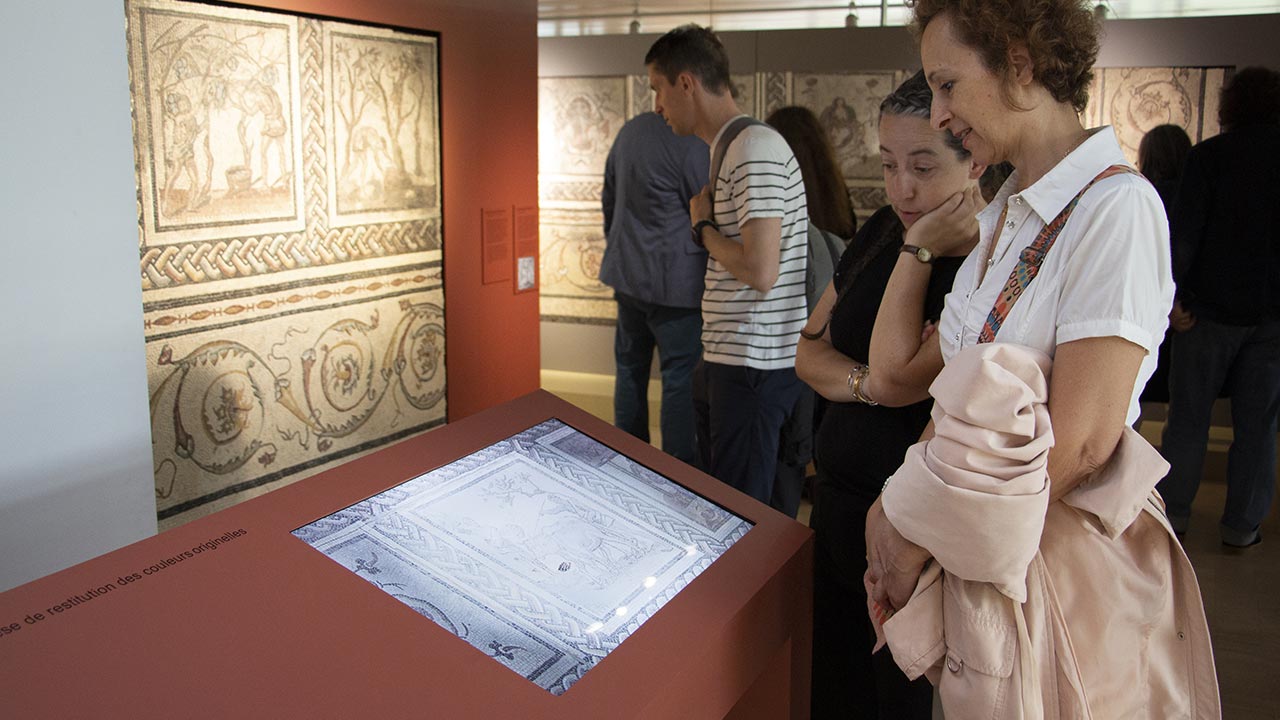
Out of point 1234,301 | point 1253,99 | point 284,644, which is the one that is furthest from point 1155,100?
point 284,644

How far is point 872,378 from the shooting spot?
75.5 inches

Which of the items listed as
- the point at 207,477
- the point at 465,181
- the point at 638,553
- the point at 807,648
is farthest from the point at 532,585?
the point at 465,181

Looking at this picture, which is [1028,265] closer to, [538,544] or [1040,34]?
[1040,34]

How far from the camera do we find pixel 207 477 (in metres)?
2.72

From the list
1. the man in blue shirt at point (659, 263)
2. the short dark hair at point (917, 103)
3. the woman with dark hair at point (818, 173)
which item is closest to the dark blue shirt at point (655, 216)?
the man in blue shirt at point (659, 263)

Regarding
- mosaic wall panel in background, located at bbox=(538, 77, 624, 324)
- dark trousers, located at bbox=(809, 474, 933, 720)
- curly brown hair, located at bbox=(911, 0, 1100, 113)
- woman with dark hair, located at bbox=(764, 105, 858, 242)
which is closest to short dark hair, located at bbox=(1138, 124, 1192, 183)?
woman with dark hair, located at bbox=(764, 105, 858, 242)

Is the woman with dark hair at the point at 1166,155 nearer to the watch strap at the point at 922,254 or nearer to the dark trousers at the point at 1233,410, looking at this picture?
the dark trousers at the point at 1233,410

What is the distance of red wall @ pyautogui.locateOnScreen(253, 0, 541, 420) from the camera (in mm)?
3488

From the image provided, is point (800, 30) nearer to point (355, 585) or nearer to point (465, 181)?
point (465, 181)

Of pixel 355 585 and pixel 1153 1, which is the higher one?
pixel 1153 1

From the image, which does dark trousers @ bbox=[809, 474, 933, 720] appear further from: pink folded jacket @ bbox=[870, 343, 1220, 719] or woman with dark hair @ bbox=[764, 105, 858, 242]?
woman with dark hair @ bbox=[764, 105, 858, 242]

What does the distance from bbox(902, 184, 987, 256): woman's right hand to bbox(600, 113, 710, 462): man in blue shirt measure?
235 cm

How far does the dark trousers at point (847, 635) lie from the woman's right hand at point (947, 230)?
1.64 feet

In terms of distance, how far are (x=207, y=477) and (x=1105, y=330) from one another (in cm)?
229
